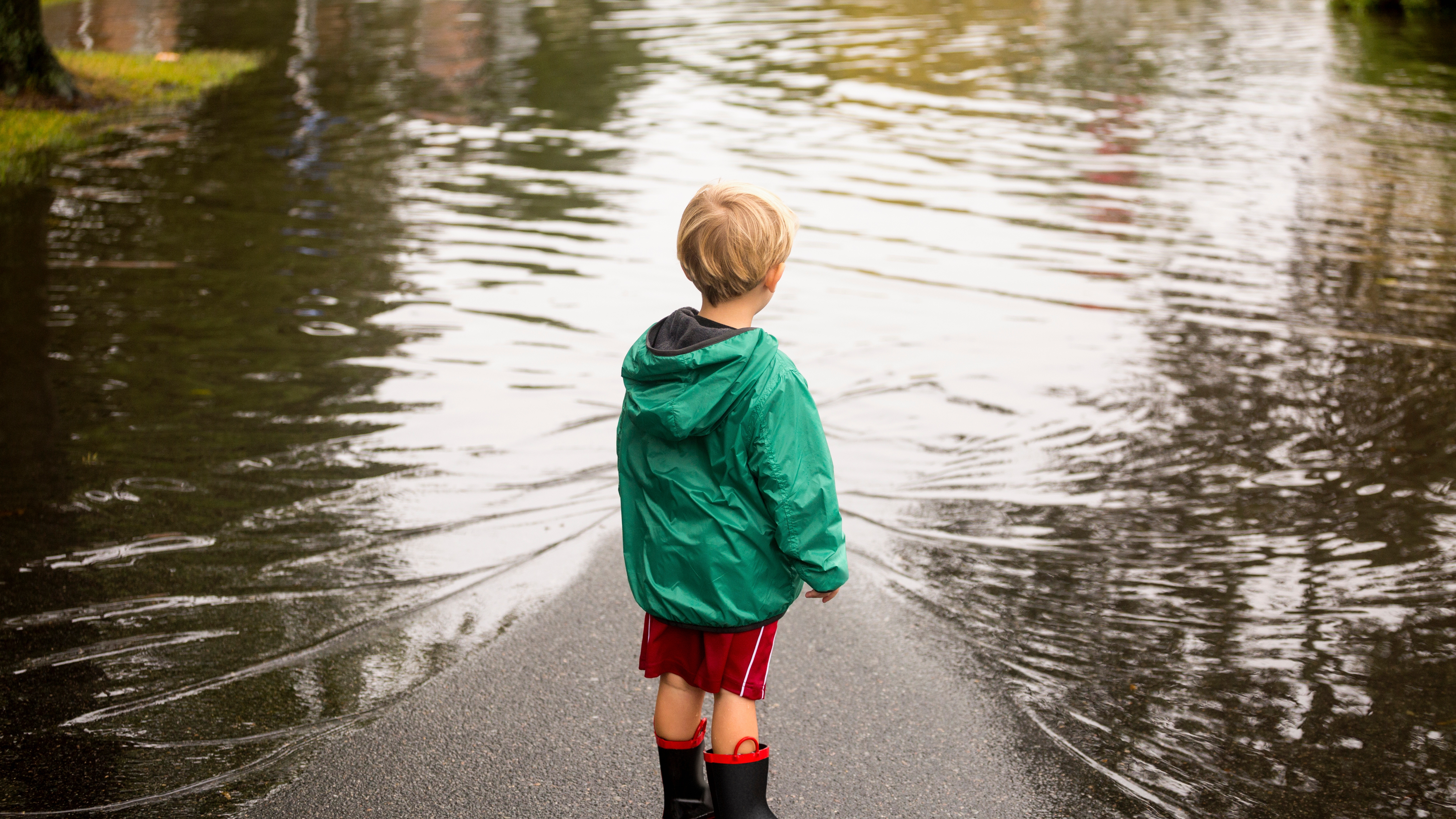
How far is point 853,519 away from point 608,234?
18.2ft

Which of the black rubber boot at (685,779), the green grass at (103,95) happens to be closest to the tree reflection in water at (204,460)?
the green grass at (103,95)

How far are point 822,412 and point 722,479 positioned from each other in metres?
3.59

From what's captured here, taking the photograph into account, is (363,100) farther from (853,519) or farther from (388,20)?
(853,519)

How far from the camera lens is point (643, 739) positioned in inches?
133

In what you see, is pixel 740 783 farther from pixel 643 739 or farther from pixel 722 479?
pixel 643 739

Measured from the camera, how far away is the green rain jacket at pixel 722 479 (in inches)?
97.8

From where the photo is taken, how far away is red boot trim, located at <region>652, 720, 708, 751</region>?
273cm

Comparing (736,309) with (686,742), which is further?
(686,742)

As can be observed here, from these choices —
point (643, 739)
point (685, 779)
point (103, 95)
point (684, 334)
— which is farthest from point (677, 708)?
point (103, 95)

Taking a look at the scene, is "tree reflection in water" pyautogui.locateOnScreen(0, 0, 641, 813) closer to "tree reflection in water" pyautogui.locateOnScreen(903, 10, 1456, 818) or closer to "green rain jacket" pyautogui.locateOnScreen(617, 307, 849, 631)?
"green rain jacket" pyautogui.locateOnScreen(617, 307, 849, 631)

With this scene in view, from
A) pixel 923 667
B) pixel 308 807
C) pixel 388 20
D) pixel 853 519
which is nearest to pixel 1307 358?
pixel 853 519

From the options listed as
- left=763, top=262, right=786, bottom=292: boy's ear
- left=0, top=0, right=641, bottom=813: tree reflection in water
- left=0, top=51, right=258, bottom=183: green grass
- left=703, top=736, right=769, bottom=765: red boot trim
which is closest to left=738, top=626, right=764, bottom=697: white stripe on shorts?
left=703, top=736, right=769, bottom=765: red boot trim

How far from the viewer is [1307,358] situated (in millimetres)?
6797

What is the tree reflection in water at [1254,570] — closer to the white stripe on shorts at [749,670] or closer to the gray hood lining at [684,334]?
the white stripe on shorts at [749,670]
